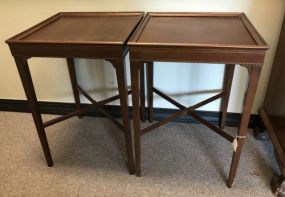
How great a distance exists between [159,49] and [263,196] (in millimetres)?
831

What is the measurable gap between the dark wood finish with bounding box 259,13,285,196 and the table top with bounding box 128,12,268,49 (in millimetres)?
298

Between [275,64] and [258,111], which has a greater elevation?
[275,64]

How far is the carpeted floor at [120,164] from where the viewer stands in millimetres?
1277

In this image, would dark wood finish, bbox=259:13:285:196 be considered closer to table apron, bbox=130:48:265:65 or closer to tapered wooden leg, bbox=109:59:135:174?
table apron, bbox=130:48:265:65

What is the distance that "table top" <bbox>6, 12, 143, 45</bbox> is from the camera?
41.5 inches

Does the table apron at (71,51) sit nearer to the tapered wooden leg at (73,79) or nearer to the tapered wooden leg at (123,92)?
the tapered wooden leg at (123,92)

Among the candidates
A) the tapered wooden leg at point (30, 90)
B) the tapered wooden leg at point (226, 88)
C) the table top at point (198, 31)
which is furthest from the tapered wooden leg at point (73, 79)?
the tapered wooden leg at point (226, 88)

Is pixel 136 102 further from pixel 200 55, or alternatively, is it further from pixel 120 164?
pixel 120 164

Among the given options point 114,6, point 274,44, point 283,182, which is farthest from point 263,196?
point 114,6

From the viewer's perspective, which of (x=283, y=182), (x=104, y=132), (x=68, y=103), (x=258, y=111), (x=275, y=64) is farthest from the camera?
(x=68, y=103)

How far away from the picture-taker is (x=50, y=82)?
177cm

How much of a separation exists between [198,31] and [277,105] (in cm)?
59

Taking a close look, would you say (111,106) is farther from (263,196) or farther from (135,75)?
(263,196)

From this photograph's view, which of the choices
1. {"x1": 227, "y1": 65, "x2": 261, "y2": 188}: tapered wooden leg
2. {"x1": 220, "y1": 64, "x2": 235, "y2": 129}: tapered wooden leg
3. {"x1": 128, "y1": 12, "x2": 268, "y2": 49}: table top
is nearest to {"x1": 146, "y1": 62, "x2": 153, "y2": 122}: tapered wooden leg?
{"x1": 128, "y1": 12, "x2": 268, "y2": 49}: table top
